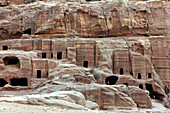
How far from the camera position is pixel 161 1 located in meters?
44.6

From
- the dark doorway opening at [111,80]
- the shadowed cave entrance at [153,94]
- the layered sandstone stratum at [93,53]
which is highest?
the layered sandstone stratum at [93,53]

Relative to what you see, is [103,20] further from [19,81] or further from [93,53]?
[19,81]

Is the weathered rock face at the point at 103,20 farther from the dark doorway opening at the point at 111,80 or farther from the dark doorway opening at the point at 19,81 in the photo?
the dark doorway opening at the point at 19,81

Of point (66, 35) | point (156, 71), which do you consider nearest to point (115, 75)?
point (156, 71)

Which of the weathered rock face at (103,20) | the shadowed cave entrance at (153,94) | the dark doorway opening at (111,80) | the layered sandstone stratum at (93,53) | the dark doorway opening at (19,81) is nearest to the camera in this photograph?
the layered sandstone stratum at (93,53)

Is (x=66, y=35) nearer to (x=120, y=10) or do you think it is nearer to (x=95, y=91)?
(x=120, y=10)

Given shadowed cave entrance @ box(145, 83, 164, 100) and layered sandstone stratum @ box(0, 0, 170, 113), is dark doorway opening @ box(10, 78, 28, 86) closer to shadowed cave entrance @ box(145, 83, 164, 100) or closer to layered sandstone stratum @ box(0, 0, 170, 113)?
layered sandstone stratum @ box(0, 0, 170, 113)

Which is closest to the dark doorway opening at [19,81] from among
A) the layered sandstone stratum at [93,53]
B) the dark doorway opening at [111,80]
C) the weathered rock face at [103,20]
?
the layered sandstone stratum at [93,53]

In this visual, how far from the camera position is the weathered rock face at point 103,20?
139ft

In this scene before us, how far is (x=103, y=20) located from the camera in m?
42.8

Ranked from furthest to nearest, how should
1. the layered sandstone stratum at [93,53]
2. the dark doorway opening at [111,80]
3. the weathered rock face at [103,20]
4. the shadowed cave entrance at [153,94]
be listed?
the weathered rock face at [103,20]
the dark doorway opening at [111,80]
the shadowed cave entrance at [153,94]
the layered sandstone stratum at [93,53]

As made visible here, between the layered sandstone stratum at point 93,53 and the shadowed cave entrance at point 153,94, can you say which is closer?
the layered sandstone stratum at point 93,53

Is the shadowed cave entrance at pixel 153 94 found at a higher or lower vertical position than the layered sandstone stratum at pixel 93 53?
lower

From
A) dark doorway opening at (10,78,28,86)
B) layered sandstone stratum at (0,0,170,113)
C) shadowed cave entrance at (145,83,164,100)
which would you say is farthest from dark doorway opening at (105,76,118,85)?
dark doorway opening at (10,78,28,86)
